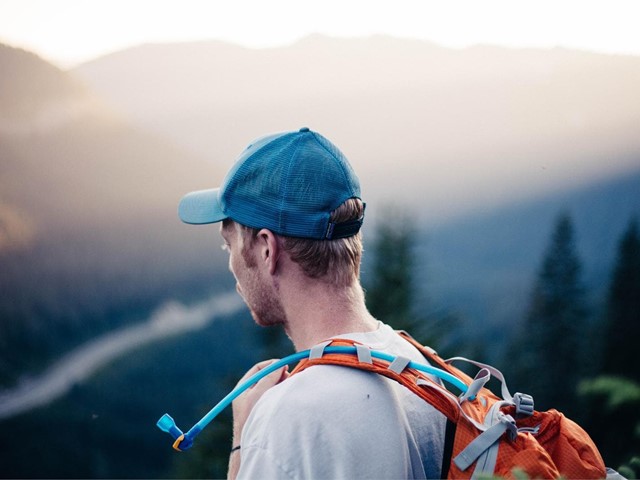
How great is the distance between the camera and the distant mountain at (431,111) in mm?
4941

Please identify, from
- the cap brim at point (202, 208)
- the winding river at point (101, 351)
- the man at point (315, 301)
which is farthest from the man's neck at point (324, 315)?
the winding river at point (101, 351)

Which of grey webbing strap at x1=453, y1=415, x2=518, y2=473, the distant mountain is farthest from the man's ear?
the distant mountain

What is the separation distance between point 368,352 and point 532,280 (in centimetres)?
454

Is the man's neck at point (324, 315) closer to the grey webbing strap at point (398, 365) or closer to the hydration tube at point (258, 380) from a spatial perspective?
the hydration tube at point (258, 380)

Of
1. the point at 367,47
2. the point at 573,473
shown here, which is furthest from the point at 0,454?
the point at 367,47

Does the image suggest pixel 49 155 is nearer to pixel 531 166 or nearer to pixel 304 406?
pixel 304 406

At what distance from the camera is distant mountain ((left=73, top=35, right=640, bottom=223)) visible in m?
4.94

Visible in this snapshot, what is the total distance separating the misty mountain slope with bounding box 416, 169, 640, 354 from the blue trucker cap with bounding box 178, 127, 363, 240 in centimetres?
381

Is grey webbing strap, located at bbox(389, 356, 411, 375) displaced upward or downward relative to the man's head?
downward

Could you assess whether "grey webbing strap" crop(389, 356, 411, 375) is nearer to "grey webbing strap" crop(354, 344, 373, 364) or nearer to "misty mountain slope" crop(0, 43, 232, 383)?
"grey webbing strap" crop(354, 344, 373, 364)

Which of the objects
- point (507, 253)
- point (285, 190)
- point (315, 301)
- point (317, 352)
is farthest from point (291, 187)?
point (507, 253)

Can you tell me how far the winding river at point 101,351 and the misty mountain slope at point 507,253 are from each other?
1.93 m

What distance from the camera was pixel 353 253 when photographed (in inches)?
65.1

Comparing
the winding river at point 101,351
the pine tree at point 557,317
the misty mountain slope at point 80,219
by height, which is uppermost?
the misty mountain slope at point 80,219
